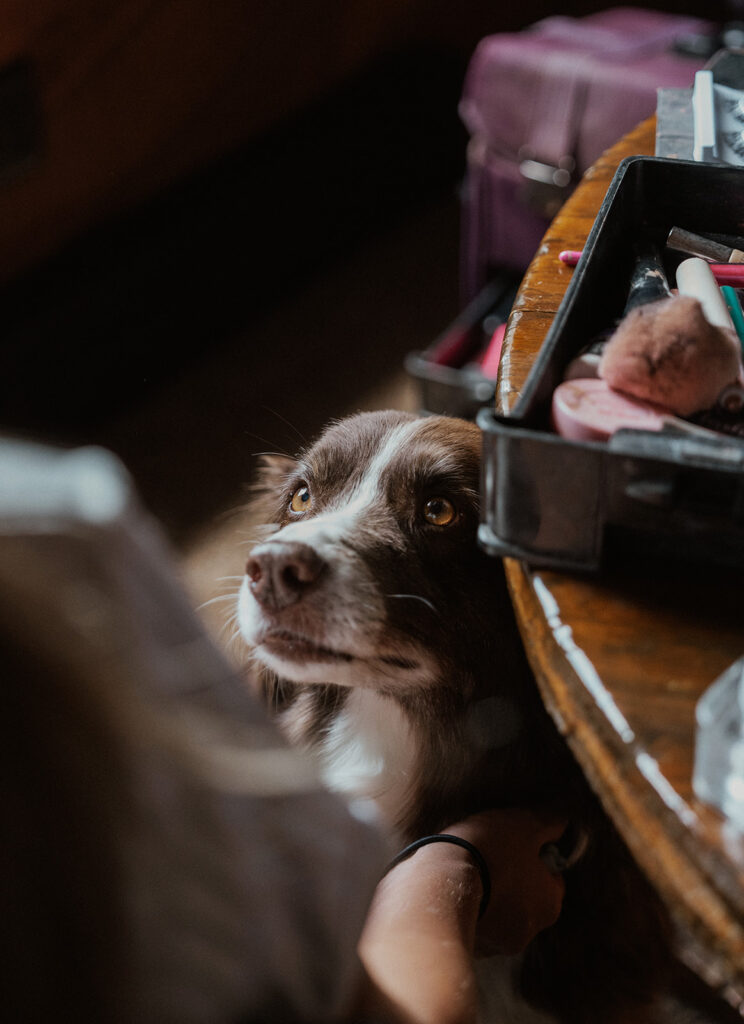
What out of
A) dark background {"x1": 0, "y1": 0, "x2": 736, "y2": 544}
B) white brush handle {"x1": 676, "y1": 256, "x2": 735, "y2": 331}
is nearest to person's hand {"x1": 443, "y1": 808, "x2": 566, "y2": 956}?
white brush handle {"x1": 676, "y1": 256, "x2": 735, "y2": 331}

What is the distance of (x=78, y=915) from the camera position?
543mm

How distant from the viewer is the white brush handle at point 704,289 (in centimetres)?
73

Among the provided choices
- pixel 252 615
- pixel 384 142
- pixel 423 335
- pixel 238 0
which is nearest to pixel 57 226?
pixel 238 0

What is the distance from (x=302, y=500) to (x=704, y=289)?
1.86 feet

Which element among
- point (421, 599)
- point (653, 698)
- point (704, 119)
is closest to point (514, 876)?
point (421, 599)

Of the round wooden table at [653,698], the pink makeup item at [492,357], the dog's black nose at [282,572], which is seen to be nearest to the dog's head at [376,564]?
the dog's black nose at [282,572]

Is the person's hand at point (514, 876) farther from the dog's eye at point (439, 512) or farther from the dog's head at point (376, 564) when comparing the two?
the dog's eye at point (439, 512)

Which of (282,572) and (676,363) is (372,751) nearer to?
(282,572)

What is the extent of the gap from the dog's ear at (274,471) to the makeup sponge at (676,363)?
646mm

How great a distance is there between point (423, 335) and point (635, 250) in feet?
6.86

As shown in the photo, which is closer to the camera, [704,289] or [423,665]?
[704,289]

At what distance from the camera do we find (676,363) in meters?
0.66

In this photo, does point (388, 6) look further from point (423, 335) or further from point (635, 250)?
point (635, 250)

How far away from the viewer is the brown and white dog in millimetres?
985
